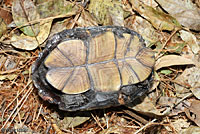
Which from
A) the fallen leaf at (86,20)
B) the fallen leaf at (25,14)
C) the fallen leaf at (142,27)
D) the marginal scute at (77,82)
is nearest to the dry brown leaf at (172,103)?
the fallen leaf at (142,27)

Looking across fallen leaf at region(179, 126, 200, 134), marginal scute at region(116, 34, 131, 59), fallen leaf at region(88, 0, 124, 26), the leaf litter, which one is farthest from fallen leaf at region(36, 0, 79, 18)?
fallen leaf at region(179, 126, 200, 134)

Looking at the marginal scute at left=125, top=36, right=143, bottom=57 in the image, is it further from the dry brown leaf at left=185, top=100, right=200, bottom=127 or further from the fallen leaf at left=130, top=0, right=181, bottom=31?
the dry brown leaf at left=185, top=100, right=200, bottom=127

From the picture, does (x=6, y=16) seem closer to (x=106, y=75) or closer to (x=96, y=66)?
(x=96, y=66)

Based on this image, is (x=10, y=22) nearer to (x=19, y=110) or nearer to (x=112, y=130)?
(x=19, y=110)

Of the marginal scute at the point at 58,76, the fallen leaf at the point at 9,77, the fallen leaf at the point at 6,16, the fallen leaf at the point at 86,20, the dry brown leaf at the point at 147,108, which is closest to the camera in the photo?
the marginal scute at the point at 58,76

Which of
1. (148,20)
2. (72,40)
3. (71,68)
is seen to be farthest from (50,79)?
(148,20)

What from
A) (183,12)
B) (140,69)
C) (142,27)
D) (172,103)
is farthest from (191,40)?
(140,69)

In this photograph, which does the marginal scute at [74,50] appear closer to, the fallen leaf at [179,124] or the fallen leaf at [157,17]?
the fallen leaf at [157,17]
